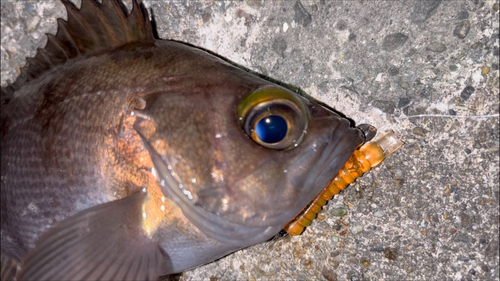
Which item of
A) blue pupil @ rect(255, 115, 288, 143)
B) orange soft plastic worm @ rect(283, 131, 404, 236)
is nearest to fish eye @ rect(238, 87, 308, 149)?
blue pupil @ rect(255, 115, 288, 143)

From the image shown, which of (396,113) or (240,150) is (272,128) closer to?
(240,150)

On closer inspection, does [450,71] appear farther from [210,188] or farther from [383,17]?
[210,188]

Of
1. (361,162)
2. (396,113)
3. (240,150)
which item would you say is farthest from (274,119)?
(396,113)

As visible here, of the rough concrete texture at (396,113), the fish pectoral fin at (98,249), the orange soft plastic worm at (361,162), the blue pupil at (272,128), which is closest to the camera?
the blue pupil at (272,128)

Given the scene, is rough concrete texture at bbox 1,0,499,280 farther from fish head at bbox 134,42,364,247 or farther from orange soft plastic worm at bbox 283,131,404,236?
fish head at bbox 134,42,364,247

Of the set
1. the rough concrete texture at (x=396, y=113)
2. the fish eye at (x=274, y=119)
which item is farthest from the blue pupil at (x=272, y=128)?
the rough concrete texture at (x=396, y=113)

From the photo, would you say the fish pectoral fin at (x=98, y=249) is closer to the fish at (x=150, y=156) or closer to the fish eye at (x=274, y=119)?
the fish at (x=150, y=156)
